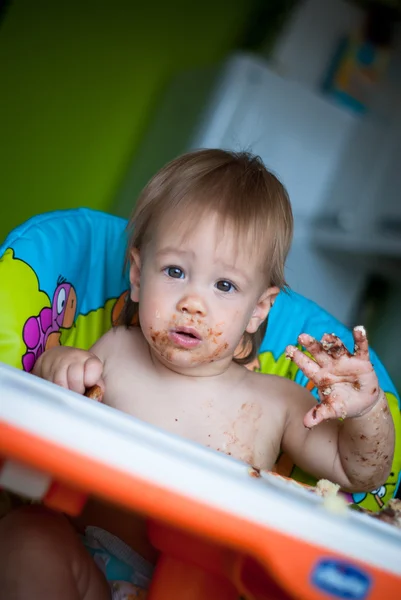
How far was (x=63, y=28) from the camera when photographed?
6.08 feet

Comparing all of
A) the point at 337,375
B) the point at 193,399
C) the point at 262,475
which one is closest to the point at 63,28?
the point at 193,399

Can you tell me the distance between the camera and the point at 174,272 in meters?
0.76

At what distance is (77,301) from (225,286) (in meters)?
0.27

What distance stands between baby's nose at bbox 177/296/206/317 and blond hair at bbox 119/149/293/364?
0.09m

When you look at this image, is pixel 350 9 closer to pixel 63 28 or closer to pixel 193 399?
pixel 63 28

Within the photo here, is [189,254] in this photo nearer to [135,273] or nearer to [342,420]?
[135,273]

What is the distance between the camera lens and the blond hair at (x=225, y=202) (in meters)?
0.78

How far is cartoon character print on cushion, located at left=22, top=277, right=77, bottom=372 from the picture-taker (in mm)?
745

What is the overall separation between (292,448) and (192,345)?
0.65 feet

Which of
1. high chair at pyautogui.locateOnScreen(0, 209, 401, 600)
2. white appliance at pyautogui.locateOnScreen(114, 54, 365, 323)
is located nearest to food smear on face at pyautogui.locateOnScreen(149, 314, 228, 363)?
high chair at pyautogui.locateOnScreen(0, 209, 401, 600)

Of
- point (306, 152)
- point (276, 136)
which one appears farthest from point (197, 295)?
point (306, 152)

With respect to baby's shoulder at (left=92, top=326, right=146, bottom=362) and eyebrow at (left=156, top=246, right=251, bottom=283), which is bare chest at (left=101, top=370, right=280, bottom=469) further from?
eyebrow at (left=156, top=246, right=251, bottom=283)

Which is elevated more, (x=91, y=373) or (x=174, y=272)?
(x=174, y=272)

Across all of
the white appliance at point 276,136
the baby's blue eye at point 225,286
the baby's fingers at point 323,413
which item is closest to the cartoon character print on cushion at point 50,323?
the baby's blue eye at point 225,286
